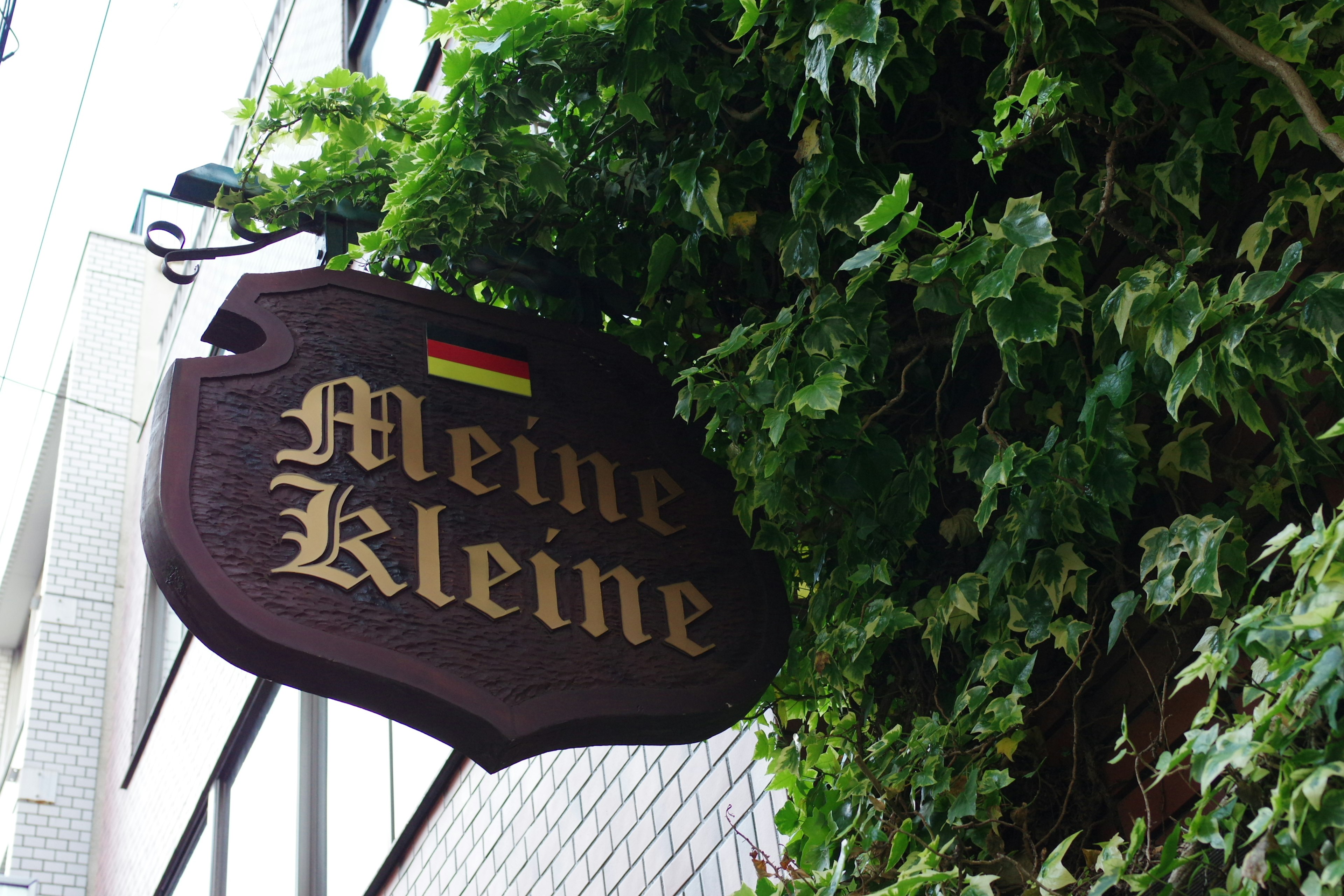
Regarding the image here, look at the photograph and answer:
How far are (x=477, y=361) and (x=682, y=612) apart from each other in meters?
0.64

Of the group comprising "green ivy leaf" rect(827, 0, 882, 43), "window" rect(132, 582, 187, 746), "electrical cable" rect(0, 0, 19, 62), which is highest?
"electrical cable" rect(0, 0, 19, 62)

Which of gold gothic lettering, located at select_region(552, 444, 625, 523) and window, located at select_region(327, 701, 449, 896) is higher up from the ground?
window, located at select_region(327, 701, 449, 896)

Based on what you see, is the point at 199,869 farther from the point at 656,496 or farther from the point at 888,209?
the point at 888,209

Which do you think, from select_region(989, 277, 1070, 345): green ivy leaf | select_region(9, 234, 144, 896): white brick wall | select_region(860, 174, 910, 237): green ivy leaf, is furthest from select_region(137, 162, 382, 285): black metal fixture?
select_region(9, 234, 144, 896): white brick wall

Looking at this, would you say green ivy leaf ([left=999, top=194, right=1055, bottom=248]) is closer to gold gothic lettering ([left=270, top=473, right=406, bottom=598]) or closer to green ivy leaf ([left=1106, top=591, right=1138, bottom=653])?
green ivy leaf ([left=1106, top=591, right=1138, bottom=653])

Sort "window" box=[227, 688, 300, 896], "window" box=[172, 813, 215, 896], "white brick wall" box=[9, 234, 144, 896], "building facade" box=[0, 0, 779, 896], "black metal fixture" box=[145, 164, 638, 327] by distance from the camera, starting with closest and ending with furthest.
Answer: "black metal fixture" box=[145, 164, 638, 327]
"building facade" box=[0, 0, 779, 896]
"window" box=[227, 688, 300, 896]
"window" box=[172, 813, 215, 896]
"white brick wall" box=[9, 234, 144, 896]

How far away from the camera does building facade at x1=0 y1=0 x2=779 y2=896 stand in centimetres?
390

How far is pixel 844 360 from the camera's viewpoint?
222 cm

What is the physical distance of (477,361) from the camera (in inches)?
100

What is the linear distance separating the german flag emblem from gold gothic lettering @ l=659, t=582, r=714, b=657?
0.49m

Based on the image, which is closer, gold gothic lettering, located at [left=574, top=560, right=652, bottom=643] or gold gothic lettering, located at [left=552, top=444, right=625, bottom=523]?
gold gothic lettering, located at [left=574, top=560, right=652, bottom=643]

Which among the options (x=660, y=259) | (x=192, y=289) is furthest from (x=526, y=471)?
(x=192, y=289)

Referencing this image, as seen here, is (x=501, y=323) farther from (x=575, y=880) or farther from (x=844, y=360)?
(x=575, y=880)

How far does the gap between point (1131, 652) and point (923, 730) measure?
40 centimetres
